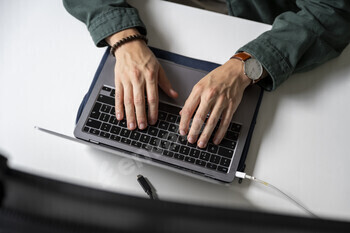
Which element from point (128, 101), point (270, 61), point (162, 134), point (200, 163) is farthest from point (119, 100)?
point (270, 61)

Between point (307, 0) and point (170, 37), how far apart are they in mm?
336

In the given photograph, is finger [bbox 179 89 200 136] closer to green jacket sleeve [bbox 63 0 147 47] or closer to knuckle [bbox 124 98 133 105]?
knuckle [bbox 124 98 133 105]

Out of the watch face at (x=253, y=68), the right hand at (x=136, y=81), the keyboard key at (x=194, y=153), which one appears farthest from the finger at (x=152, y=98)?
the watch face at (x=253, y=68)

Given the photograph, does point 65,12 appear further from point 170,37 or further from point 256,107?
point 256,107

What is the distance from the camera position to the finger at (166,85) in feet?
2.20

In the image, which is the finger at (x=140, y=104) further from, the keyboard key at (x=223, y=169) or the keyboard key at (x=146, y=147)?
the keyboard key at (x=223, y=169)

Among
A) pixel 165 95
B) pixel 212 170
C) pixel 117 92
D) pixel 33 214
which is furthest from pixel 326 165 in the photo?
pixel 33 214

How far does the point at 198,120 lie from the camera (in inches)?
25.0

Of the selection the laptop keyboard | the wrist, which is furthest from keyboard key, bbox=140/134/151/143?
the wrist

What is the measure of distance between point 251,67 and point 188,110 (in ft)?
0.59

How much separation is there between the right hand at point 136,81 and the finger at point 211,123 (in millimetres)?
92

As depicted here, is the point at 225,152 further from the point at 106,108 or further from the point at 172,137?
the point at 106,108

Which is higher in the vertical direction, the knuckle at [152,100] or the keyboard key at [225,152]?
the knuckle at [152,100]

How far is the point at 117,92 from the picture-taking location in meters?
0.68
